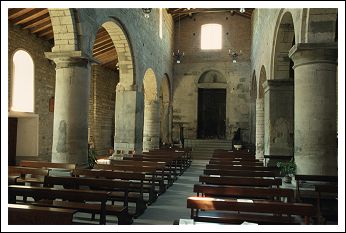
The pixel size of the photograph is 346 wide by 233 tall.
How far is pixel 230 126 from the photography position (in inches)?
914

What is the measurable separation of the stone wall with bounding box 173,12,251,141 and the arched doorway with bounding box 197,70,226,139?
0.49 meters

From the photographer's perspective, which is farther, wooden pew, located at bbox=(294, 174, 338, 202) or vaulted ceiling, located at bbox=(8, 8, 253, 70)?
vaulted ceiling, located at bbox=(8, 8, 253, 70)

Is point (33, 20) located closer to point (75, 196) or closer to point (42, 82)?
point (42, 82)

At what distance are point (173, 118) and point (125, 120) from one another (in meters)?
10.3

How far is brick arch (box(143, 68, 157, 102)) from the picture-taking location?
17.6 metres

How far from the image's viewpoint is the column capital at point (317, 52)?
670 centimetres

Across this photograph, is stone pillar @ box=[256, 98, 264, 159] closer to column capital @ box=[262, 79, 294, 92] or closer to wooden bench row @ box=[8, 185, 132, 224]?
column capital @ box=[262, 79, 294, 92]

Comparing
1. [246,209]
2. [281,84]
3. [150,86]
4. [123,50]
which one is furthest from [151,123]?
[246,209]

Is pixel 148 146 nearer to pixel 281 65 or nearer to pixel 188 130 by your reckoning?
pixel 188 130

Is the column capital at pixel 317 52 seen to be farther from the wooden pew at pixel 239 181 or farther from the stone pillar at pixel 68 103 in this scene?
the stone pillar at pixel 68 103

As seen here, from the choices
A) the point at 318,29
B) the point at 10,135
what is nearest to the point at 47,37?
the point at 10,135

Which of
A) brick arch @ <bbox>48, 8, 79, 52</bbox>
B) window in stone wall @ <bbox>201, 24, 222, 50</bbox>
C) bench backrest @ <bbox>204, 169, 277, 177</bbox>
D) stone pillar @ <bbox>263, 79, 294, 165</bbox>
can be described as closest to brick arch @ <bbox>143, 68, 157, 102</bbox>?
window in stone wall @ <bbox>201, 24, 222, 50</bbox>

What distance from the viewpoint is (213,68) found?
77.4 ft

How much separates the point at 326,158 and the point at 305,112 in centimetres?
99
